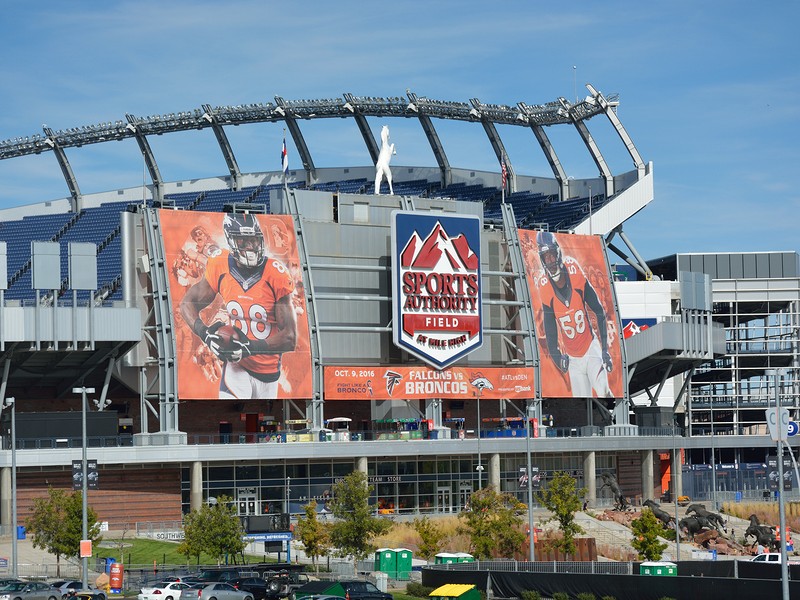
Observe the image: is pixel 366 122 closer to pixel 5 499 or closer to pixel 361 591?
pixel 5 499

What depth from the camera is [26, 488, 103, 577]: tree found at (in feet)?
257

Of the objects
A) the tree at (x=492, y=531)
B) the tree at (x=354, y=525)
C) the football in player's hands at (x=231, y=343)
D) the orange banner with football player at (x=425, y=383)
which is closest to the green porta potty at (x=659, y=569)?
the tree at (x=492, y=531)

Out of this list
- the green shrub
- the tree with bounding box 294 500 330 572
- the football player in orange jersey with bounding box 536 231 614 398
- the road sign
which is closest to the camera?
the road sign

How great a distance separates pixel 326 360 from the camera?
355ft

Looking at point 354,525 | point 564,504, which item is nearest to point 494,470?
point 564,504

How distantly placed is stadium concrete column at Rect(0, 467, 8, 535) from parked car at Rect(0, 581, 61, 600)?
32031 mm

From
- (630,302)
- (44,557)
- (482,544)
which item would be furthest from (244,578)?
(630,302)

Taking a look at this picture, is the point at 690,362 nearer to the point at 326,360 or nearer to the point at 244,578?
the point at 326,360

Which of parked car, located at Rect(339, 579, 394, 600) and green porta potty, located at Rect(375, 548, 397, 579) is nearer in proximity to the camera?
parked car, located at Rect(339, 579, 394, 600)

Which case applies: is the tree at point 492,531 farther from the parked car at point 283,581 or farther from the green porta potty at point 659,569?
the green porta potty at point 659,569

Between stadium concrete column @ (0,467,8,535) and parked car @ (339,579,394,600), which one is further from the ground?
stadium concrete column @ (0,467,8,535)

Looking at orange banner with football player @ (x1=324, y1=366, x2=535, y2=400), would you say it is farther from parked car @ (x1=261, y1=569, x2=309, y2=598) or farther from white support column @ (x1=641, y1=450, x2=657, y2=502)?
parked car @ (x1=261, y1=569, x2=309, y2=598)

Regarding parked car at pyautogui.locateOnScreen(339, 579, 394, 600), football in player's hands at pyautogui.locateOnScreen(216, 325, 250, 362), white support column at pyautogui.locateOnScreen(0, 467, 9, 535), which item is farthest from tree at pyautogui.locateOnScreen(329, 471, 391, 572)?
white support column at pyautogui.locateOnScreen(0, 467, 9, 535)

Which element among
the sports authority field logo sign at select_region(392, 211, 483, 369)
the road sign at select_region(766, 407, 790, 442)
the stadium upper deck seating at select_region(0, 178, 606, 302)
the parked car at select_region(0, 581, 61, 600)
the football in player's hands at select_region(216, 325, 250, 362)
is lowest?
the parked car at select_region(0, 581, 61, 600)
